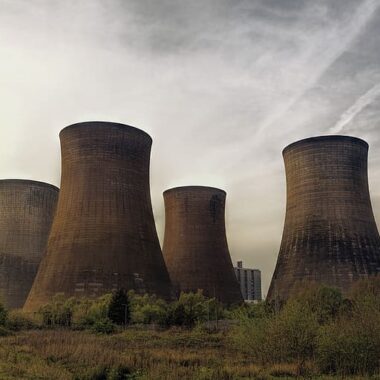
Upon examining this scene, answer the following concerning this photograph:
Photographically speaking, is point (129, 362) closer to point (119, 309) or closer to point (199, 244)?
point (119, 309)

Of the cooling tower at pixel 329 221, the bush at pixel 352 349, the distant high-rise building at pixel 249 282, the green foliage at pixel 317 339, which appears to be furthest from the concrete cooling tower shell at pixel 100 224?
the distant high-rise building at pixel 249 282

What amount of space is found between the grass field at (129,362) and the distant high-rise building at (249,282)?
60.3 metres

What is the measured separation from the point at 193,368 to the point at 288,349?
72.6 inches

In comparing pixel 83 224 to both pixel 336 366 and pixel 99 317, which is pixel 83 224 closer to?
pixel 99 317

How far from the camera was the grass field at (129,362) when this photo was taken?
7.52m

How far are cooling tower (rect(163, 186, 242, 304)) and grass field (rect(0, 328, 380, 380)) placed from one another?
1566 centimetres

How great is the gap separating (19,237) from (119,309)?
12.3 m

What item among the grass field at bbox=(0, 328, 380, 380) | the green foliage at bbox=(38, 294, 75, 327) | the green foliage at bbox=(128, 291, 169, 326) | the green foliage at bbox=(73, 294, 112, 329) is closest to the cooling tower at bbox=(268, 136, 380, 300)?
the green foliage at bbox=(128, 291, 169, 326)

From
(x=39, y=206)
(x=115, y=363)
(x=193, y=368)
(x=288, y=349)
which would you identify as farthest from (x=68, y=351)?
(x=39, y=206)

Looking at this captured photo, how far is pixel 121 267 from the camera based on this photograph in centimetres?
2095

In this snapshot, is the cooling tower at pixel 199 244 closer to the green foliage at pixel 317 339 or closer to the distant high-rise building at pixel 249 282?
the green foliage at pixel 317 339

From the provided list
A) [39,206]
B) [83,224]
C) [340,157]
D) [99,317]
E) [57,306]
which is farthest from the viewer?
[39,206]

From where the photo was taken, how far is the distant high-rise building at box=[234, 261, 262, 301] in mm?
73250

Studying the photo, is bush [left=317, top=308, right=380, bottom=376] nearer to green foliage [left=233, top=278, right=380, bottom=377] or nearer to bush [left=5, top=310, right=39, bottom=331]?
green foliage [left=233, top=278, right=380, bottom=377]
